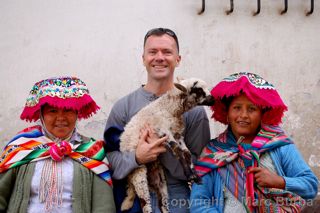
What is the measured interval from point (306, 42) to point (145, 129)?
113 inches

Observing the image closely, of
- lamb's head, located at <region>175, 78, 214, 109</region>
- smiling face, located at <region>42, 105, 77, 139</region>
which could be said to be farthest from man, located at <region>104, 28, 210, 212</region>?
smiling face, located at <region>42, 105, 77, 139</region>

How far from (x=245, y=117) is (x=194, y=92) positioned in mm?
518

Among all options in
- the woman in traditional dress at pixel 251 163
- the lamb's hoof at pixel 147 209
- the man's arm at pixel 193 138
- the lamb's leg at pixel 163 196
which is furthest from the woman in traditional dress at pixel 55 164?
the woman in traditional dress at pixel 251 163

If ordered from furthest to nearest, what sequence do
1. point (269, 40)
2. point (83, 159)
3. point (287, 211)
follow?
1. point (269, 40)
2. point (83, 159)
3. point (287, 211)

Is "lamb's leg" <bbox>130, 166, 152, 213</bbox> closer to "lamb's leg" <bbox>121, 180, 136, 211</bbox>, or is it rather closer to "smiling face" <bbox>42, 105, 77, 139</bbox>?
"lamb's leg" <bbox>121, 180, 136, 211</bbox>

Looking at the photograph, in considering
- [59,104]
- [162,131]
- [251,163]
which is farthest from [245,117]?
[59,104]

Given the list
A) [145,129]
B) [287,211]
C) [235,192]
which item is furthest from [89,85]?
[287,211]

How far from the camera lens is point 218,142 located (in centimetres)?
336

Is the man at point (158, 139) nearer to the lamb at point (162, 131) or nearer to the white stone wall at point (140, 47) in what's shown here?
the lamb at point (162, 131)

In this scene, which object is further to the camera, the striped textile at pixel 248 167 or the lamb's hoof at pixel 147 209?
the lamb's hoof at pixel 147 209

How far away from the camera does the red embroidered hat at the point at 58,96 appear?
3.19m

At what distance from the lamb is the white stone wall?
5.11 ft

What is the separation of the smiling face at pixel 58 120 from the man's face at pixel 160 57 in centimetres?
73

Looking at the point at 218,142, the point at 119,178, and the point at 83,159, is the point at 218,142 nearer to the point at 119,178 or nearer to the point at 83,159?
the point at 119,178
